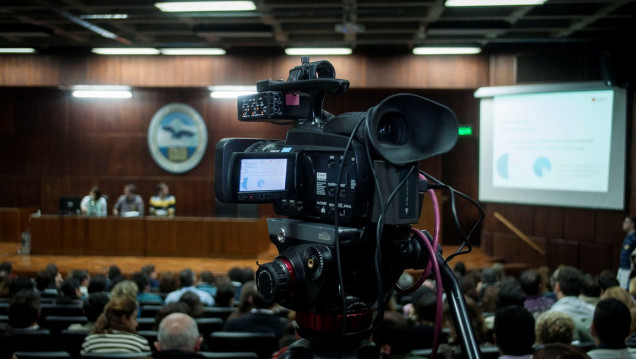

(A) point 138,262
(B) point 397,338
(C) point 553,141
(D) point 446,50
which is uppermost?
(D) point 446,50

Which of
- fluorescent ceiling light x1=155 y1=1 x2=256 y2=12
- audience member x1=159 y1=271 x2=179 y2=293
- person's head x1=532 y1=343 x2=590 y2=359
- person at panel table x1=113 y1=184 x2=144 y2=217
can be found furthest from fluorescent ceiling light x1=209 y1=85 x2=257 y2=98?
person's head x1=532 y1=343 x2=590 y2=359

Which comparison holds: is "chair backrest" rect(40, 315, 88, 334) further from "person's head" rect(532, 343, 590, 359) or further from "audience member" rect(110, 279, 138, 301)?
"person's head" rect(532, 343, 590, 359)

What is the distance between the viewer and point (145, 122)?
11250 millimetres

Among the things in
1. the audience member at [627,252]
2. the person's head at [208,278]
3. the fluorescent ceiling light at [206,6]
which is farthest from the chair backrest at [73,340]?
the audience member at [627,252]

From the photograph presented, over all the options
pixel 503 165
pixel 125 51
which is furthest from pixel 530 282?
pixel 125 51

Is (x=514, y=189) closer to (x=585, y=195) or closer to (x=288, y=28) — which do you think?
(x=585, y=195)

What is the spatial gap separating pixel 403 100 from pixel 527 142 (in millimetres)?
7925

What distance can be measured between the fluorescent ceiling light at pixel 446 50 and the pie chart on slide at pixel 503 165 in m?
1.64

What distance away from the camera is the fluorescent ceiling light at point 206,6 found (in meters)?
6.83

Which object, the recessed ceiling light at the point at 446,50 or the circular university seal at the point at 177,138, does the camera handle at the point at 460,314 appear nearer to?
the recessed ceiling light at the point at 446,50

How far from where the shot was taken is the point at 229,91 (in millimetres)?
10578

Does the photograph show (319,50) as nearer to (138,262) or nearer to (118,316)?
(138,262)

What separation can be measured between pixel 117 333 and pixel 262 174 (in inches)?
97.9

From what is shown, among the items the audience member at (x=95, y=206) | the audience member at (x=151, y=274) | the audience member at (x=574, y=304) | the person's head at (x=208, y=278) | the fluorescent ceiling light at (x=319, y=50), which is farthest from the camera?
the audience member at (x=95, y=206)
